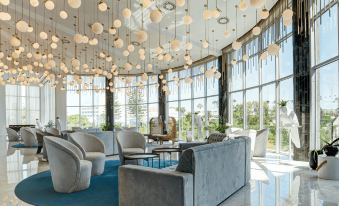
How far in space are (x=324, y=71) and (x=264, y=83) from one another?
341 centimetres

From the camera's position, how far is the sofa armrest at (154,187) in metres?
3.37

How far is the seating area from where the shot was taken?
434cm

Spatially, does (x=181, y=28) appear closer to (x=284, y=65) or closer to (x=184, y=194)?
(x=284, y=65)

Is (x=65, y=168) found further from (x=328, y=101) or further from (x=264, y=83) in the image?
(x=264, y=83)

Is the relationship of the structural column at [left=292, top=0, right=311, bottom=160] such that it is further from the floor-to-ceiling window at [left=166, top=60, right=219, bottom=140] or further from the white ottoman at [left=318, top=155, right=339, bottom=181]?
the floor-to-ceiling window at [left=166, top=60, right=219, bottom=140]

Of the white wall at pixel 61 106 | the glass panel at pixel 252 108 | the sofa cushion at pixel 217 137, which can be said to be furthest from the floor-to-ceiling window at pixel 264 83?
the white wall at pixel 61 106

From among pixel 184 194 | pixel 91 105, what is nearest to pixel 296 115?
pixel 184 194

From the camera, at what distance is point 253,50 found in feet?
37.2

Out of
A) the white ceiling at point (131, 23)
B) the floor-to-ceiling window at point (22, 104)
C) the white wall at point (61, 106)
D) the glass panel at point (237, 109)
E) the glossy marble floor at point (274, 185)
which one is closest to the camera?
the glossy marble floor at point (274, 185)

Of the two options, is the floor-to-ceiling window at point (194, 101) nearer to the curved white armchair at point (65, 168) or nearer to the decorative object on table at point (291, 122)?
the decorative object on table at point (291, 122)

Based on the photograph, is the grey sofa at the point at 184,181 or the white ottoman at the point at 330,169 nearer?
the grey sofa at the point at 184,181

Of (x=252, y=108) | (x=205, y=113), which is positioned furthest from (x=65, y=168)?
(x=205, y=113)

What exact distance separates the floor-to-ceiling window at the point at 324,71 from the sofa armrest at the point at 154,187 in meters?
4.74

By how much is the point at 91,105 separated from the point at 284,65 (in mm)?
14302
